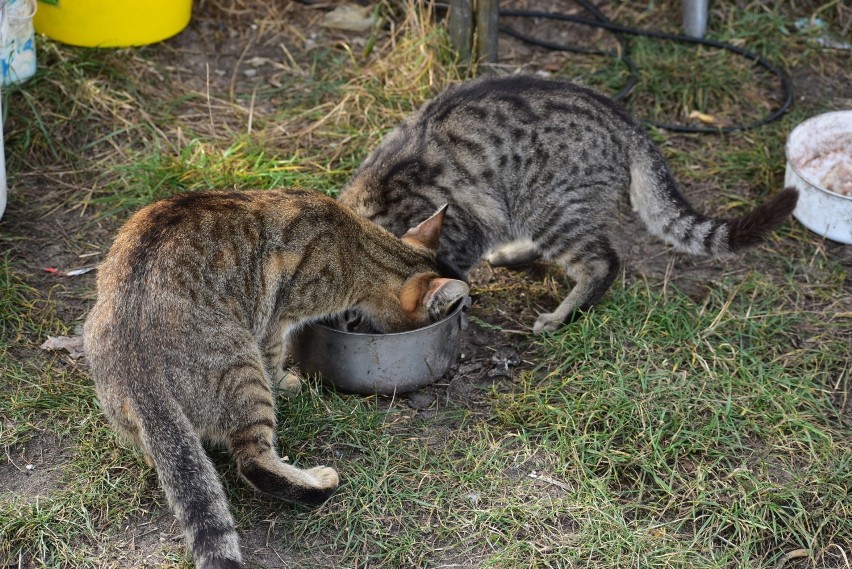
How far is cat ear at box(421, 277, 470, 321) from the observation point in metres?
4.24

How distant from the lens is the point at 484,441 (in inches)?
168

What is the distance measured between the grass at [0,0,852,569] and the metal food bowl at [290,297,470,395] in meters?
0.09

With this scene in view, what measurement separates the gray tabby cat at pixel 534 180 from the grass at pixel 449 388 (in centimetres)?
33

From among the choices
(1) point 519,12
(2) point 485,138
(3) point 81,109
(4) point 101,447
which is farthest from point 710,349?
(3) point 81,109

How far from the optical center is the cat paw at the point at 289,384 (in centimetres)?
440

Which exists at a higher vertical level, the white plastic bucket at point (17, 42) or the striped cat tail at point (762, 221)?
the white plastic bucket at point (17, 42)

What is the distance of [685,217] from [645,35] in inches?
88.5

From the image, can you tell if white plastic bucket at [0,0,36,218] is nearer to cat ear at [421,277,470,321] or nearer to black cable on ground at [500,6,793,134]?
cat ear at [421,277,470,321]

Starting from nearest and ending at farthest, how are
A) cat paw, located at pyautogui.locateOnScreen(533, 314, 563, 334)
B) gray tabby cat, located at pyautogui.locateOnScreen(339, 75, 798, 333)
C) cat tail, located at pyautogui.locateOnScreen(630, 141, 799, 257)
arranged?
cat tail, located at pyautogui.locateOnScreen(630, 141, 799, 257) < gray tabby cat, located at pyautogui.locateOnScreen(339, 75, 798, 333) < cat paw, located at pyautogui.locateOnScreen(533, 314, 563, 334)

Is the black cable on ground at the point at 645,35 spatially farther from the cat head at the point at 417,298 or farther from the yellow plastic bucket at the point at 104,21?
the cat head at the point at 417,298

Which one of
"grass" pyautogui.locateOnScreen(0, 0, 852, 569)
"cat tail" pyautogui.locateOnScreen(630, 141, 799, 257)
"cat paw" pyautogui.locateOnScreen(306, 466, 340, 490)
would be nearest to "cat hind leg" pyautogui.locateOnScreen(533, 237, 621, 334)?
"grass" pyautogui.locateOnScreen(0, 0, 852, 569)

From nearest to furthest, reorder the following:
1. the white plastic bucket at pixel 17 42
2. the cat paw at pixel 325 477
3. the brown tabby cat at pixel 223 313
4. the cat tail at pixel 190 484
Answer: the cat tail at pixel 190 484 → the brown tabby cat at pixel 223 313 → the cat paw at pixel 325 477 → the white plastic bucket at pixel 17 42

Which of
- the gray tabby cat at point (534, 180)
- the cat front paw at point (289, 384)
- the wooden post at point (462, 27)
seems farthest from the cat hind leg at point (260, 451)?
the wooden post at point (462, 27)

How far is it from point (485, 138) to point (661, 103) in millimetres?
1926
